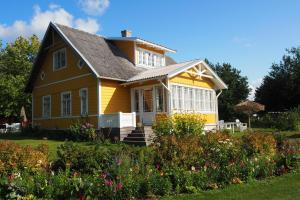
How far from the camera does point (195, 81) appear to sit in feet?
78.3

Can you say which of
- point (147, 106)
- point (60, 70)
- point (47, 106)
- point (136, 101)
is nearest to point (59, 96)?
point (60, 70)

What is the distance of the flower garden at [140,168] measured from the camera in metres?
7.35

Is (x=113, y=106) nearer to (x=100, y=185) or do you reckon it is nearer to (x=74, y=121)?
(x=74, y=121)

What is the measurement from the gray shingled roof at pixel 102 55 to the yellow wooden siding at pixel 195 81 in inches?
121

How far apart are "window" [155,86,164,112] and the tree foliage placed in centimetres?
2812

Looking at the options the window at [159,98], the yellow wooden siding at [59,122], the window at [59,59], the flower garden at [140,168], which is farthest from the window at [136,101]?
the flower garden at [140,168]

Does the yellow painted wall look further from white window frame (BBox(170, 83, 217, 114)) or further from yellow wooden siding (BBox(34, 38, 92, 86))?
white window frame (BBox(170, 83, 217, 114))

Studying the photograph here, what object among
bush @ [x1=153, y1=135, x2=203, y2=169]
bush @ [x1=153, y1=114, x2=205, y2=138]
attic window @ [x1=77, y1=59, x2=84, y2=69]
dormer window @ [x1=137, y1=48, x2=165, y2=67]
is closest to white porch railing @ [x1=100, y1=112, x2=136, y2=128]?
bush @ [x1=153, y1=114, x2=205, y2=138]

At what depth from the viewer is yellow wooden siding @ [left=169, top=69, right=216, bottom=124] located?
72.2 feet

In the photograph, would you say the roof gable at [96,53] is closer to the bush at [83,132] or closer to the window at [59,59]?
the window at [59,59]

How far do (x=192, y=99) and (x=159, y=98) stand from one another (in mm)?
2622

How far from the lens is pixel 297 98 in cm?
4522

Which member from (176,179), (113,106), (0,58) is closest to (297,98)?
(113,106)

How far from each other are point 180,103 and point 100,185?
1510 cm
